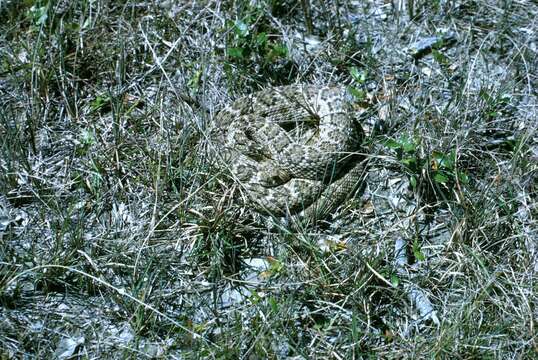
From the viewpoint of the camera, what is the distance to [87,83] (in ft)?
21.3

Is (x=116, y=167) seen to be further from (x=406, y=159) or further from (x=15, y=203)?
(x=406, y=159)

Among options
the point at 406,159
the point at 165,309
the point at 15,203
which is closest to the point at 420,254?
the point at 406,159

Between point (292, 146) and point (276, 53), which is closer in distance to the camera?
point (292, 146)

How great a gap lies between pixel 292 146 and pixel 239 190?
0.61 meters

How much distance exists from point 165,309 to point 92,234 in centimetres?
86

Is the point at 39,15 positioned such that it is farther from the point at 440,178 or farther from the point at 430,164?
the point at 440,178

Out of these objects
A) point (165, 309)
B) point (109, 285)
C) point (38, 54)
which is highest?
point (38, 54)

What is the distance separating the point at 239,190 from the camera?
564 cm

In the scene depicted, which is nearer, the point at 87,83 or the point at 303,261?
the point at 303,261

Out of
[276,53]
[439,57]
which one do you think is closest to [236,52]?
[276,53]

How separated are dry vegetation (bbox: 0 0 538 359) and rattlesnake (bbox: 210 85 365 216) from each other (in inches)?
5.9

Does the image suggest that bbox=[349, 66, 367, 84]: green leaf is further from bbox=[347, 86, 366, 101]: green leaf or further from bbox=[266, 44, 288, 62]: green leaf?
bbox=[266, 44, 288, 62]: green leaf

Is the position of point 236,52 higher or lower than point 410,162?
higher

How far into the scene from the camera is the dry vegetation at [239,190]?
494 centimetres
